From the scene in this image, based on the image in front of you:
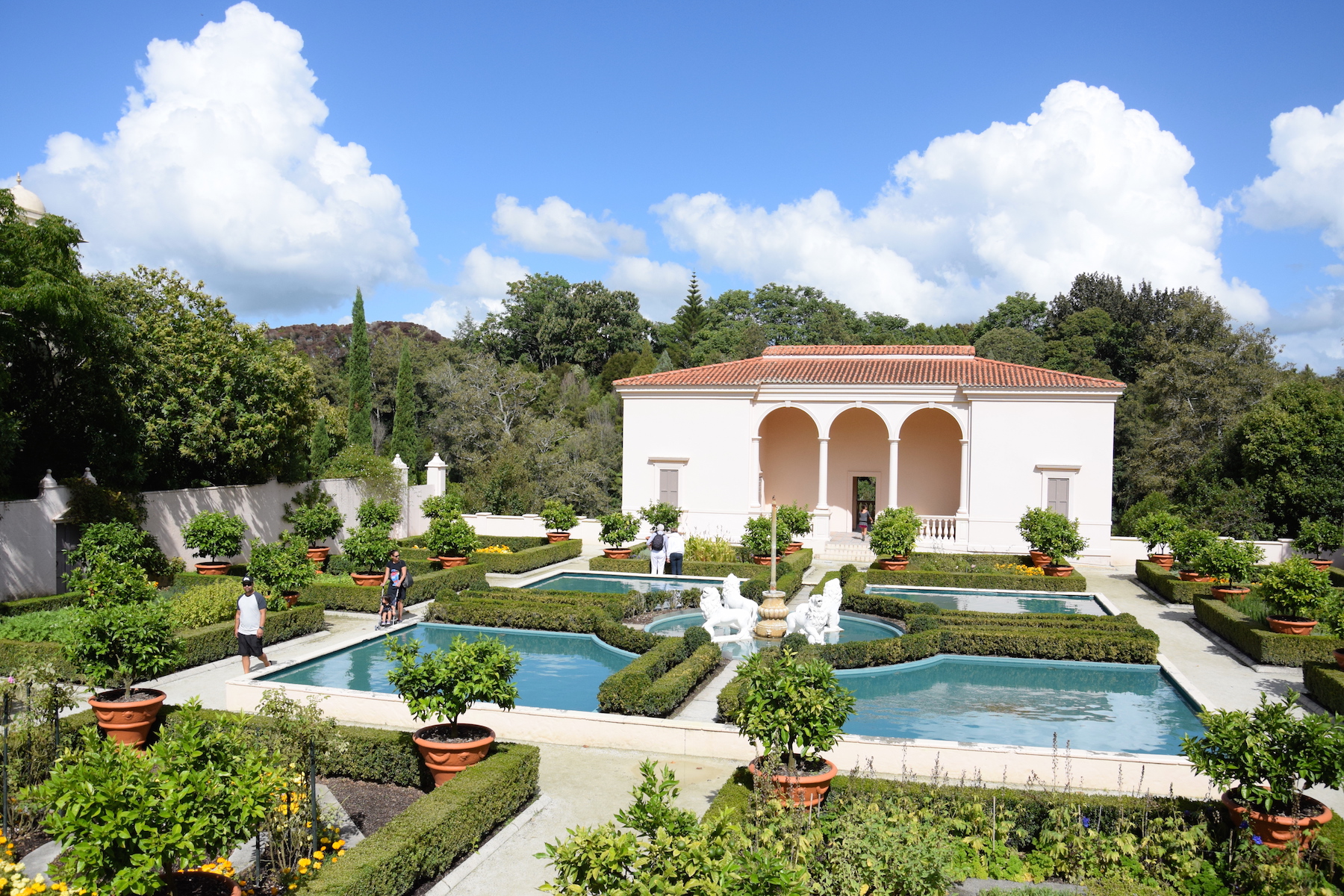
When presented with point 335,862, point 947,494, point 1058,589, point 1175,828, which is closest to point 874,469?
point 947,494

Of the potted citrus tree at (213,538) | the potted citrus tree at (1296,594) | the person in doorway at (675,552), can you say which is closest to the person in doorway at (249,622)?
the potted citrus tree at (213,538)

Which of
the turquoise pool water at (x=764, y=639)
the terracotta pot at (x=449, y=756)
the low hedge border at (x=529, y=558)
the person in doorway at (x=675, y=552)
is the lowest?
the turquoise pool water at (x=764, y=639)

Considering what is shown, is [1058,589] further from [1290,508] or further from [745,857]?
[745,857]

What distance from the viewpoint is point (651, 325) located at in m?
69.4

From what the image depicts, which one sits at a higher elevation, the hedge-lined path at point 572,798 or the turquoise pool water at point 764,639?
the turquoise pool water at point 764,639

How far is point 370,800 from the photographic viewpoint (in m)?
8.88

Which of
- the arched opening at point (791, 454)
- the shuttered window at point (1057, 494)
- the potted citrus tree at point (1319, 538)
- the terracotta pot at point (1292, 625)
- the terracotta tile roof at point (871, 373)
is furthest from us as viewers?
the arched opening at point (791, 454)

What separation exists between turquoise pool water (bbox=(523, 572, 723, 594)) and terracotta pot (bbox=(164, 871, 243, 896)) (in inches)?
607

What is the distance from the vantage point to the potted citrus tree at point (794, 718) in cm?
794

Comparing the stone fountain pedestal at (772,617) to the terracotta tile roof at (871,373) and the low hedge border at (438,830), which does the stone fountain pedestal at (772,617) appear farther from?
the terracotta tile roof at (871,373)

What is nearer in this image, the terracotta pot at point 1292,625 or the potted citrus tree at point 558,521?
the terracotta pot at point 1292,625

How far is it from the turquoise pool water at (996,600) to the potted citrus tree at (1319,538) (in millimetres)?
7475

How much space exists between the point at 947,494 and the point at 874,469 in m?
2.84

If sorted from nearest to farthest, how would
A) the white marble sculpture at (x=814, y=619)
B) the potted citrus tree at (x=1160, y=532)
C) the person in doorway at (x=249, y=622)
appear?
the person in doorway at (x=249, y=622), the white marble sculpture at (x=814, y=619), the potted citrus tree at (x=1160, y=532)
